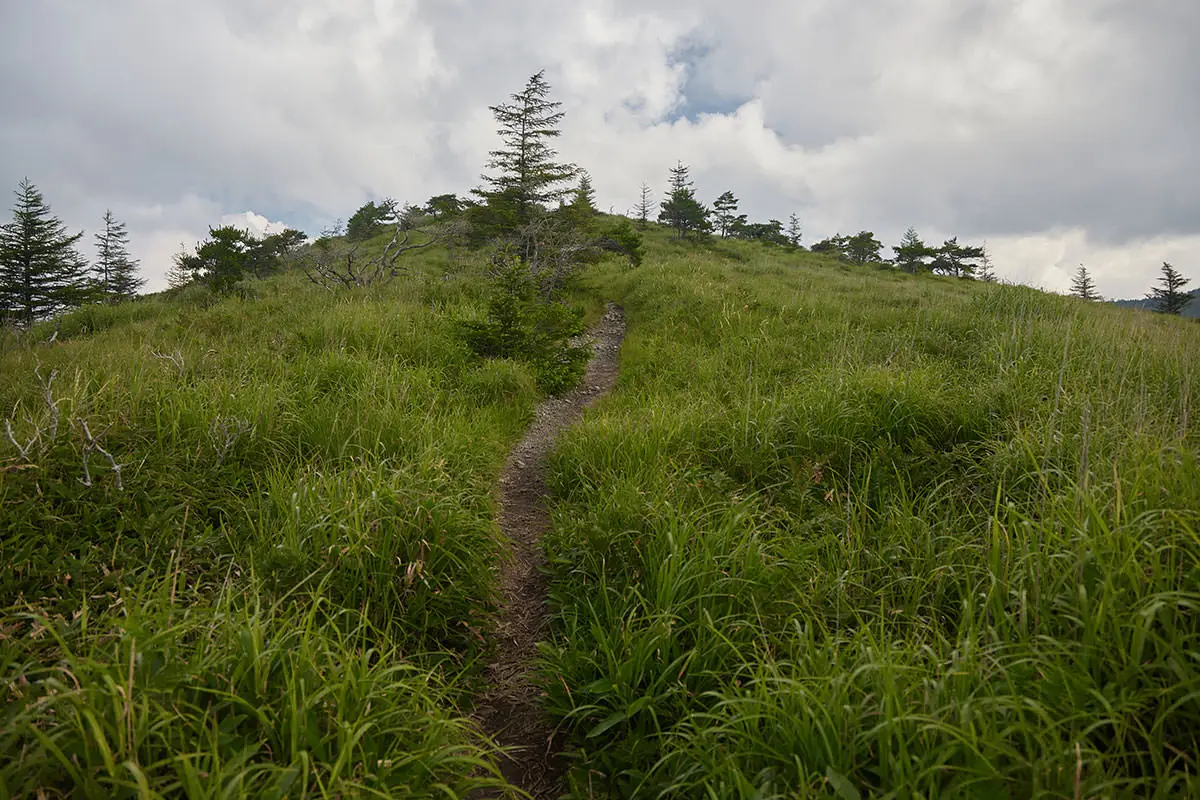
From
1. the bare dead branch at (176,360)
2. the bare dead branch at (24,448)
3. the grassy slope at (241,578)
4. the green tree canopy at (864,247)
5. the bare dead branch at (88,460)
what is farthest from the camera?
the green tree canopy at (864,247)

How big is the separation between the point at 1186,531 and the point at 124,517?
5.60 meters

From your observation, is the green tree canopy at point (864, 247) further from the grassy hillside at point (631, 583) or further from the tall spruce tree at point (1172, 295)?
the grassy hillside at point (631, 583)

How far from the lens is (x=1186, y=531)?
87.2 inches

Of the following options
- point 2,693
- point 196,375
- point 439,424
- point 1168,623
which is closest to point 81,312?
point 196,375

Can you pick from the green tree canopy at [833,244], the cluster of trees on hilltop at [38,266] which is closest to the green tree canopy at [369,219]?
the cluster of trees on hilltop at [38,266]

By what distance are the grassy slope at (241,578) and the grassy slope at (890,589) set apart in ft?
2.97

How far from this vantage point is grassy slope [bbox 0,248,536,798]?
6.06 ft

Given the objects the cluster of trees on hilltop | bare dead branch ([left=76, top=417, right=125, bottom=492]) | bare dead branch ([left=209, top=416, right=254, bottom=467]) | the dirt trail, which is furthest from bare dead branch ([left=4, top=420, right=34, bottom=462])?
the cluster of trees on hilltop

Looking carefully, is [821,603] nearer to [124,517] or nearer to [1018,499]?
[1018,499]

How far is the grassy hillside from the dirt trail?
14 centimetres

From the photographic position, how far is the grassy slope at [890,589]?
187cm

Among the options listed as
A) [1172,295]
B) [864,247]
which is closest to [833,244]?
[864,247]

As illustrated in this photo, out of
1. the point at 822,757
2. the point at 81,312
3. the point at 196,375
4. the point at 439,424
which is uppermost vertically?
the point at 81,312

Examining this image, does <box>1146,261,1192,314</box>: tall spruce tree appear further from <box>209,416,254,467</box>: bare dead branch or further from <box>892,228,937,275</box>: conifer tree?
<box>209,416,254,467</box>: bare dead branch
